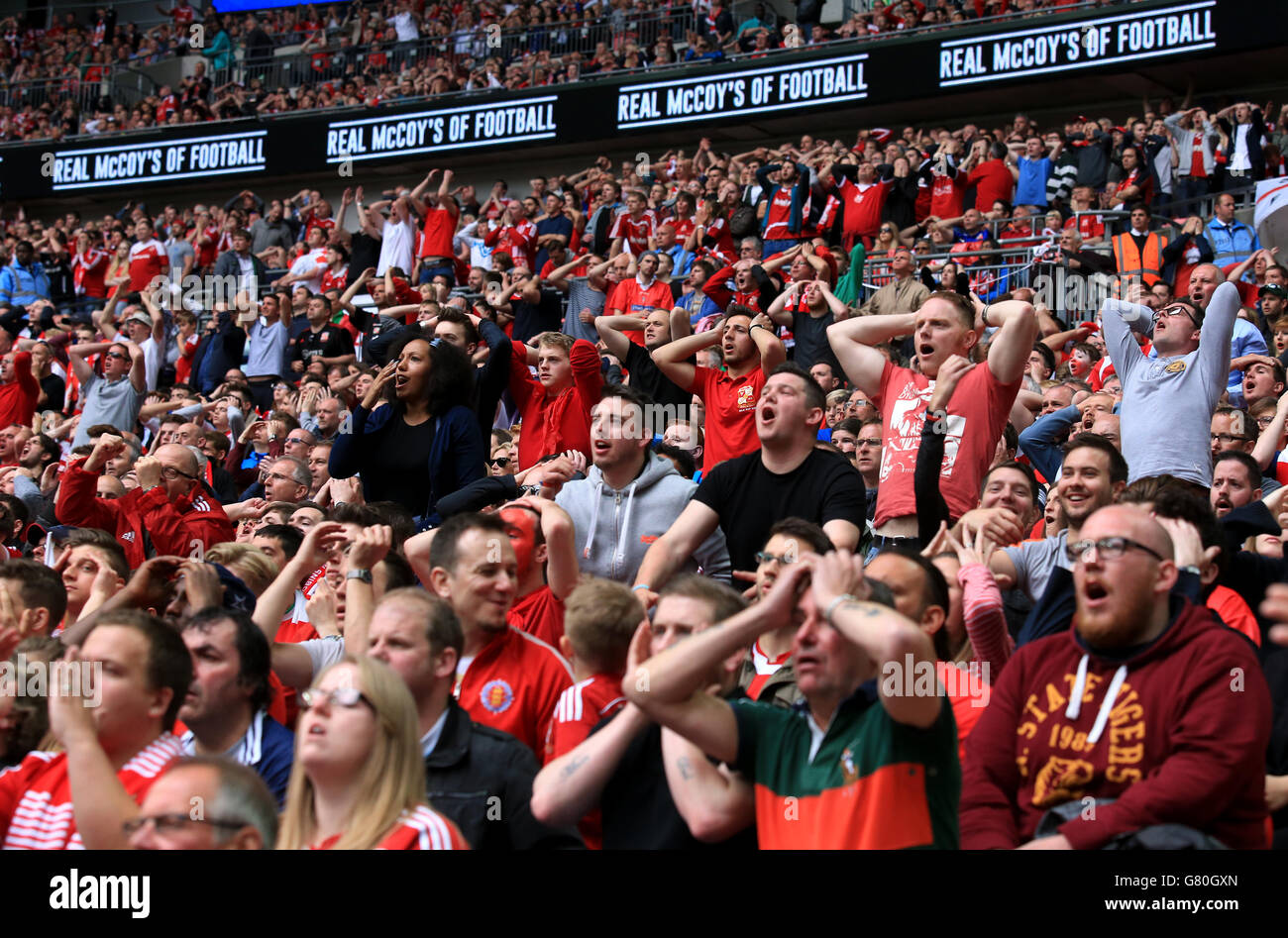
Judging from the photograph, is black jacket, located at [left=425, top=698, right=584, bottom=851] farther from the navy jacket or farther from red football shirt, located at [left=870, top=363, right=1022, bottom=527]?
the navy jacket

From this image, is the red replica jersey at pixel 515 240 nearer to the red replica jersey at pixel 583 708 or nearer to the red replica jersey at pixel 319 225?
the red replica jersey at pixel 319 225

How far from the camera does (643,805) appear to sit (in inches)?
150

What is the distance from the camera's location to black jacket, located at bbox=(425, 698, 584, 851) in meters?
3.74

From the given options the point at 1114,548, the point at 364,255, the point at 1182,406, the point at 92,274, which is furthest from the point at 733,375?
the point at 92,274

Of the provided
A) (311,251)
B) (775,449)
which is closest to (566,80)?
(311,251)

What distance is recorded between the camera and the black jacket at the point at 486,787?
3.74m

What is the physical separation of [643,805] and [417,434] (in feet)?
12.4

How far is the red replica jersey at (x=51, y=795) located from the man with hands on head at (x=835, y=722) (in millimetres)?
1377

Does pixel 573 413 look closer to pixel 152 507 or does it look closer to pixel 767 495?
pixel 152 507

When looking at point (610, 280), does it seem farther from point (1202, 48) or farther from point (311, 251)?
point (1202, 48)

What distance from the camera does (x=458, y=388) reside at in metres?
7.34

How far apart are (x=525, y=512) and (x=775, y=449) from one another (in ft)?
Result: 3.43

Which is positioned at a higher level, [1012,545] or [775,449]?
[775,449]
